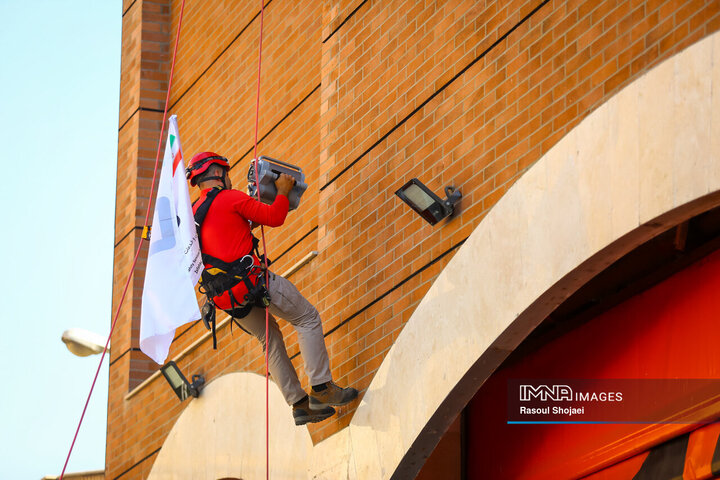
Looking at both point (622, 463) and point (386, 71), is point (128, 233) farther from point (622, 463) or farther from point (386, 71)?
point (622, 463)

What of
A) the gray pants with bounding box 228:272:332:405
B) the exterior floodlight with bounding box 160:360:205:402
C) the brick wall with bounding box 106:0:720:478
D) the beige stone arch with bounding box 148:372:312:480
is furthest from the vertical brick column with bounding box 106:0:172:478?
the gray pants with bounding box 228:272:332:405

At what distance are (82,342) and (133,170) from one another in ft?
6.45

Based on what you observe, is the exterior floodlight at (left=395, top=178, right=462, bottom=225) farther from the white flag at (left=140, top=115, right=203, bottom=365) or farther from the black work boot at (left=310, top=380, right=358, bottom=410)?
the white flag at (left=140, top=115, right=203, bottom=365)

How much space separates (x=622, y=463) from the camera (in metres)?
7.02

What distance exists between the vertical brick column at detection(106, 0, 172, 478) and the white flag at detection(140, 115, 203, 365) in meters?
4.07

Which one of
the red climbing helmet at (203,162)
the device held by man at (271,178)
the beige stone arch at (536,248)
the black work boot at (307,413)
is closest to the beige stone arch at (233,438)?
the beige stone arch at (536,248)

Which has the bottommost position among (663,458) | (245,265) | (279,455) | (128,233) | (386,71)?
(663,458)

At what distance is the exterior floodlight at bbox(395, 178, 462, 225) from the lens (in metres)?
7.16

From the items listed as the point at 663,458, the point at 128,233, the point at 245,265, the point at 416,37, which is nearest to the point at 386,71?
the point at 416,37

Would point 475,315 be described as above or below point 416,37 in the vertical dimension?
below

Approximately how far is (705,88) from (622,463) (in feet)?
8.30

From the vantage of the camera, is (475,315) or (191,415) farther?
(191,415)

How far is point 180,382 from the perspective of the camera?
994cm

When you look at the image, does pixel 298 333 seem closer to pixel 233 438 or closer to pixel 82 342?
pixel 233 438
